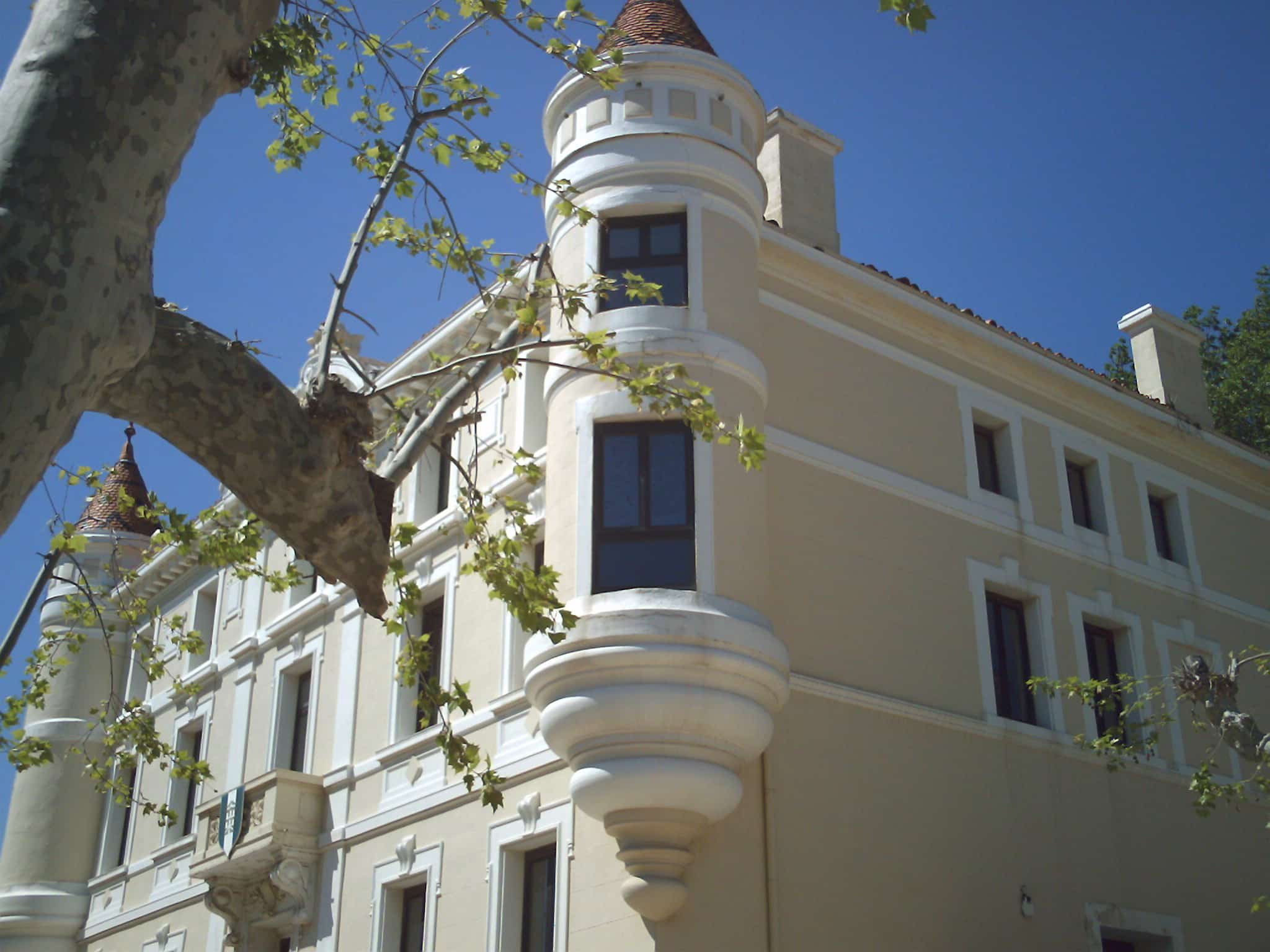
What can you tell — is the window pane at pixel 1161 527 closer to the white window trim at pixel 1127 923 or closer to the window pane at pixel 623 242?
the white window trim at pixel 1127 923

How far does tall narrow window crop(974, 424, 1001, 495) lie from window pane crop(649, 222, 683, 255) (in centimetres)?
553

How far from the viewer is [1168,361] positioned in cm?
2453

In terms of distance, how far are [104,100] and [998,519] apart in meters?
16.0

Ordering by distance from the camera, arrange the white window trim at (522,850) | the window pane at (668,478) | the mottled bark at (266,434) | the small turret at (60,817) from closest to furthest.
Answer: the mottled bark at (266,434) → the white window trim at (522,850) → the window pane at (668,478) → the small turret at (60,817)

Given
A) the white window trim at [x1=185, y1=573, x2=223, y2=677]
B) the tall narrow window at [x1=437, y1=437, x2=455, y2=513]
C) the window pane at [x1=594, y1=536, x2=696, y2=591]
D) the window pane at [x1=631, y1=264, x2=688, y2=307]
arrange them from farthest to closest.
Answer: 1. the white window trim at [x1=185, y1=573, x2=223, y2=677]
2. the tall narrow window at [x1=437, y1=437, x2=455, y2=513]
3. the window pane at [x1=631, y1=264, x2=688, y2=307]
4. the window pane at [x1=594, y1=536, x2=696, y2=591]

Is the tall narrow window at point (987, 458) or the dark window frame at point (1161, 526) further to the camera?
the dark window frame at point (1161, 526)

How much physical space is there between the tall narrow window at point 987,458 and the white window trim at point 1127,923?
5595 mm

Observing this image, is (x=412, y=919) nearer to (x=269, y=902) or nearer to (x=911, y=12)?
(x=269, y=902)

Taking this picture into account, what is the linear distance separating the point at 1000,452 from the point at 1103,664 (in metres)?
3.26

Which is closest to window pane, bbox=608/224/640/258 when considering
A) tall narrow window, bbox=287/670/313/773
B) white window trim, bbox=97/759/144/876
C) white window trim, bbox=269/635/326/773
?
white window trim, bbox=269/635/326/773

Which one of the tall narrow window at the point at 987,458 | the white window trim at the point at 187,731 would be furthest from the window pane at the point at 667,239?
the white window trim at the point at 187,731

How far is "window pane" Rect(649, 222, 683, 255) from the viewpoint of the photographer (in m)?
17.2

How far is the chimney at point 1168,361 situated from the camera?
24234 millimetres

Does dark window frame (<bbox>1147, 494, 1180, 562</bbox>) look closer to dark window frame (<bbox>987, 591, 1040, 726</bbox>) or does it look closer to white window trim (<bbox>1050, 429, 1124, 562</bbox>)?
white window trim (<bbox>1050, 429, 1124, 562</bbox>)
